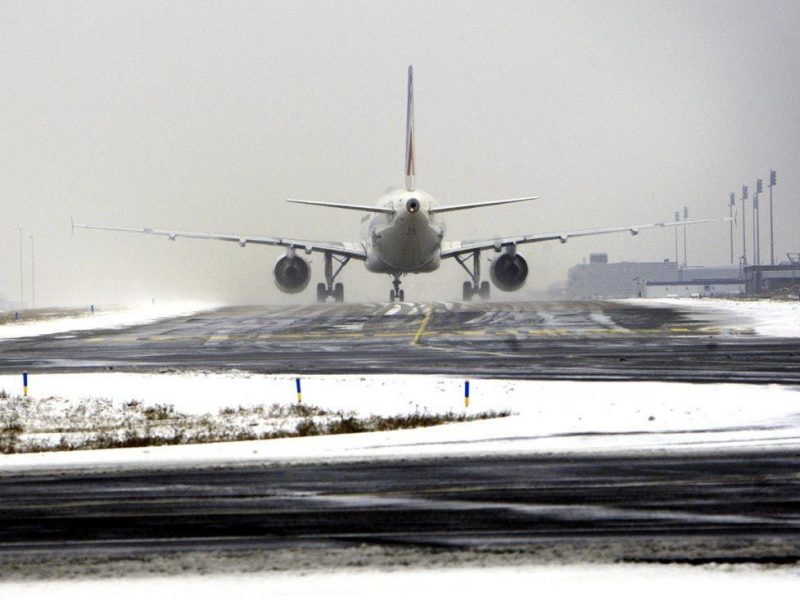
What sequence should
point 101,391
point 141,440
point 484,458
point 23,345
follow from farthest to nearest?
1. point 23,345
2. point 101,391
3. point 141,440
4. point 484,458

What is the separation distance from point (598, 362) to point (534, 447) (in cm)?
1663

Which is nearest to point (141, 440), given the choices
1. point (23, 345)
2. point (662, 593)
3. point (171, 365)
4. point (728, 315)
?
point (662, 593)

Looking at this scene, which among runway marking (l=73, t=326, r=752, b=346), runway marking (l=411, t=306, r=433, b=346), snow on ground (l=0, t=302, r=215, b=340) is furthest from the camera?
snow on ground (l=0, t=302, r=215, b=340)

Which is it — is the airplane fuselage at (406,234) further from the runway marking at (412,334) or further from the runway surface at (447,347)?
the runway marking at (412,334)

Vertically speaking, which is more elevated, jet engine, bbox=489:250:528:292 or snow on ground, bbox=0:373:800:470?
jet engine, bbox=489:250:528:292

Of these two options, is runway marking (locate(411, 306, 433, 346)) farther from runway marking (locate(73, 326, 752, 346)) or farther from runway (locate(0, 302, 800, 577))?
runway (locate(0, 302, 800, 577))

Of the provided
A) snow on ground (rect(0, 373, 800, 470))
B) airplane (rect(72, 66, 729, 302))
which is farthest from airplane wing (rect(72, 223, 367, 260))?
snow on ground (rect(0, 373, 800, 470))

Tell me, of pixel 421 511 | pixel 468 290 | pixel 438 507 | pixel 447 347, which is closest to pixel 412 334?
pixel 447 347

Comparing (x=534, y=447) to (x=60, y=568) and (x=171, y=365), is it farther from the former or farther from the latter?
(x=171, y=365)

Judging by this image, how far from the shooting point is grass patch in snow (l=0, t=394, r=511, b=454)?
21.2 m

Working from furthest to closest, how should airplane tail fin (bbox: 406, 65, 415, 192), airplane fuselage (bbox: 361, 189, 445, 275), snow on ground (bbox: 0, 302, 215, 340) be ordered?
1. airplane tail fin (bbox: 406, 65, 415, 192)
2. airplane fuselage (bbox: 361, 189, 445, 275)
3. snow on ground (bbox: 0, 302, 215, 340)

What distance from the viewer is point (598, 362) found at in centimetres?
3519

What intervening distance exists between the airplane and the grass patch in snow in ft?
115

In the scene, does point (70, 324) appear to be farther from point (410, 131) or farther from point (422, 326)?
point (410, 131)
